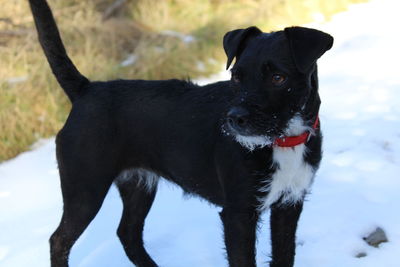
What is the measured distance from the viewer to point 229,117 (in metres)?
2.56

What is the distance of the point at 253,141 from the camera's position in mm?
2674

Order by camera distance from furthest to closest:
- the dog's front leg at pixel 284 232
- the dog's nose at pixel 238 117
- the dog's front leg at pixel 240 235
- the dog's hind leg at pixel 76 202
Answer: the dog's hind leg at pixel 76 202
the dog's front leg at pixel 284 232
the dog's front leg at pixel 240 235
the dog's nose at pixel 238 117

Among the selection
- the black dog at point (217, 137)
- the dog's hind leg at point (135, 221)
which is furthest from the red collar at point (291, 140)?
the dog's hind leg at point (135, 221)

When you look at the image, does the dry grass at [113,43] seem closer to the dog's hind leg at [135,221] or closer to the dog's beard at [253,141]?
the dog's hind leg at [135,221]

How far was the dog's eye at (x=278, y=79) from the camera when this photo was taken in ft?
8.66

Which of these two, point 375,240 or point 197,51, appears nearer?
point 375,240

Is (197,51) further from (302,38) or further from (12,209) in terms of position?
(302,38)

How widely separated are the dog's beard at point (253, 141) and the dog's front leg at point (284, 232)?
48 cm

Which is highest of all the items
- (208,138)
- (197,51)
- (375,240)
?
(208,138)

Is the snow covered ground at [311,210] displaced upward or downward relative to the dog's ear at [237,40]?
downward

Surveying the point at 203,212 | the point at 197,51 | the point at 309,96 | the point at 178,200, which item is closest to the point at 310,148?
the point at 309,96

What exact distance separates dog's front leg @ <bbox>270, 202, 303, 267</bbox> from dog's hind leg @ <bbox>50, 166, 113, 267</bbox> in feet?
3.41

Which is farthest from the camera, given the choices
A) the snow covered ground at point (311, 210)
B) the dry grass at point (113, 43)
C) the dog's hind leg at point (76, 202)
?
the dry grass at point (113, 43)

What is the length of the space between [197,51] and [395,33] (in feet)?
9.04
